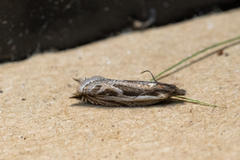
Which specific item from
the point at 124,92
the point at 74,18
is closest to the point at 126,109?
the point at 124,92

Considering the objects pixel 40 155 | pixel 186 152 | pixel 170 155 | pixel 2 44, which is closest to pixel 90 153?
pixel 40 155

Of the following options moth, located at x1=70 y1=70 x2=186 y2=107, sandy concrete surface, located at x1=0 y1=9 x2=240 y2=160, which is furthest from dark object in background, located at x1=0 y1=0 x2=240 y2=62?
moth, located at x1=70 y1=70 x2=186 y2=107

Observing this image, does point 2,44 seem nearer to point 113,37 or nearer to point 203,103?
point 113,37

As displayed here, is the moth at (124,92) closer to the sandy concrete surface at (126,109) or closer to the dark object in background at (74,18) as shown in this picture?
the sandy concrete surface at (126,109)

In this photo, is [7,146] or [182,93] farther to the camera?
[182,93]

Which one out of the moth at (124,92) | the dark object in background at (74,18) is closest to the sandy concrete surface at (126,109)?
the moth at (124,92)
